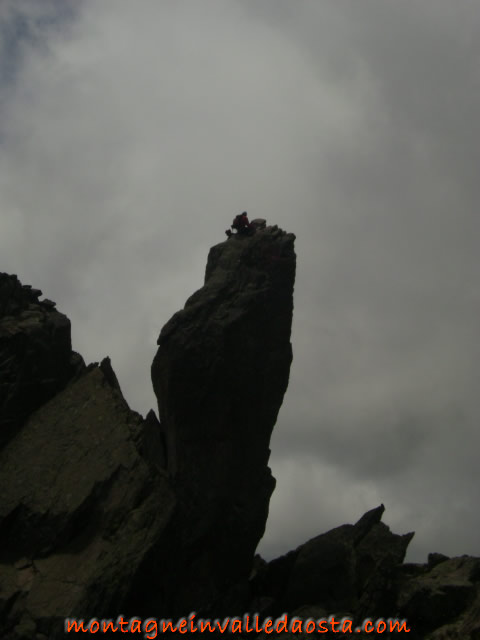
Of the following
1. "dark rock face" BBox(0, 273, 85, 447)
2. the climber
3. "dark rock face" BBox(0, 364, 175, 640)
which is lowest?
"dark rock face" BBox(0, 364, 175, 640)

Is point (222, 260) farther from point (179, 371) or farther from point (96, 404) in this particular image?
point (96, 404)

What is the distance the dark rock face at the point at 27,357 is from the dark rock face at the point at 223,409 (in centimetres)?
782

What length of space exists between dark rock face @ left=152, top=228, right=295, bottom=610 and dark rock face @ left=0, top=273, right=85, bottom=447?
782 centimetres

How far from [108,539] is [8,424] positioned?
1269 centimetres

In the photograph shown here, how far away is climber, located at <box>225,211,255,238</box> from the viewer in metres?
55.6

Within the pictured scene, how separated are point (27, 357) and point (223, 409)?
14.3 m

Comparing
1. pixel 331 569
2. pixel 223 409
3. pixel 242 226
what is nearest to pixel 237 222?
pixel 242 226

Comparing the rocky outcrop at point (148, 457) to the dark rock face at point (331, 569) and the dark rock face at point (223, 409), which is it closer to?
the dark rock face at point (223, 409)

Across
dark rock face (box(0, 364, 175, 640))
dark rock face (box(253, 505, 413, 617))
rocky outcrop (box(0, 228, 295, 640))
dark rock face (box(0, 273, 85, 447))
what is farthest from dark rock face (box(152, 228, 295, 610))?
dark rock face (box(0, 273, 85, 447))

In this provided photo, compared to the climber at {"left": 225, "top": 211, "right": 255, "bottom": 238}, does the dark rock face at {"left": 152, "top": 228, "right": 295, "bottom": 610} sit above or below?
below

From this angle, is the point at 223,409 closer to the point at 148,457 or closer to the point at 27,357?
the point at 148,457

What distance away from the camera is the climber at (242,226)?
5559 cm

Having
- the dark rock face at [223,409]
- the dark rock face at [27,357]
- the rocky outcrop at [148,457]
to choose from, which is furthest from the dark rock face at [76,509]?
the dark rock face at [223,409]

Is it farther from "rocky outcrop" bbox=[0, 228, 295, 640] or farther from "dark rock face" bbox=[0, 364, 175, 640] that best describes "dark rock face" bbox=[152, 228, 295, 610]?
"dark rock face" bbox=[0, 364, 175, 640]
